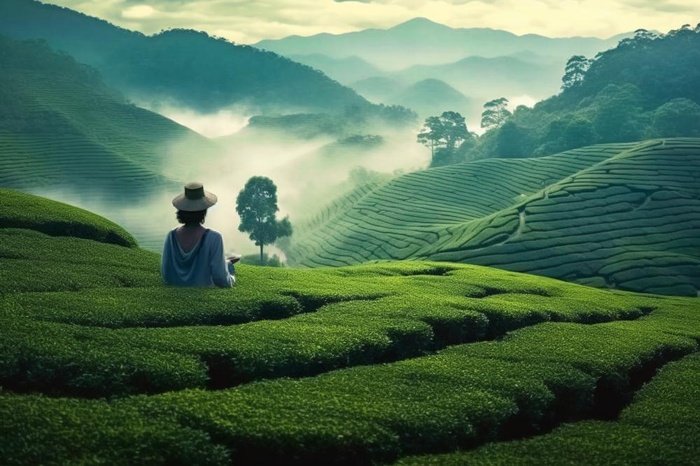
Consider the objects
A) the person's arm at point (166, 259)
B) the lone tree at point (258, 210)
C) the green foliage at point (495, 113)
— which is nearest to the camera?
the person's arm at point (166, 259)

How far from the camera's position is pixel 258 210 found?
81312mm

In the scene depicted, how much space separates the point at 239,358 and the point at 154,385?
1524mm

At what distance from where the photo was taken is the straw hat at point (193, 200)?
14.7 metres

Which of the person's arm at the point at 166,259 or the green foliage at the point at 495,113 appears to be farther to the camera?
the green foliage at the point at 495,113

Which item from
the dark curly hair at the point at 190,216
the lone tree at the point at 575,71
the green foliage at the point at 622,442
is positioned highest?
the lone tree at the point at 575,71

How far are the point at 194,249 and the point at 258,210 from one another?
66805 mm

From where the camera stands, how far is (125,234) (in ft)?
72.1

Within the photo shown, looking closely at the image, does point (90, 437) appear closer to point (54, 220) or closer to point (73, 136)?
point (54, 220)

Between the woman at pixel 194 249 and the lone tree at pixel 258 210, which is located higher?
the lone tree at pixel 258 210

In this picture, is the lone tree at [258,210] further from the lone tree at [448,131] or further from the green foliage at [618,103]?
the lone tree at [448,131]

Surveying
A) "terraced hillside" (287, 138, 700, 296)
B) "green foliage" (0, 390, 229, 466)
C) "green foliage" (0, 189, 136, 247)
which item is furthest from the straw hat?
"terraced hillside" (287, 138, 700, 296)

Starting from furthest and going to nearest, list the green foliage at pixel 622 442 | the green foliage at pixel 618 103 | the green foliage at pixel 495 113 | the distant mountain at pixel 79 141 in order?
the green foliage at pixel 495 113 < the distant mountain at pixel 79 141 < the green foliage at pixel 618 103 < the green foliage at pixel 622 442

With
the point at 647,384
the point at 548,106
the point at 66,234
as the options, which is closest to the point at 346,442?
the point at 647,384

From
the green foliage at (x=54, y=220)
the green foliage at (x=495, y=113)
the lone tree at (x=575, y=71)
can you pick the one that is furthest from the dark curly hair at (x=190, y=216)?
the green foliage at (x=495, y=113)
